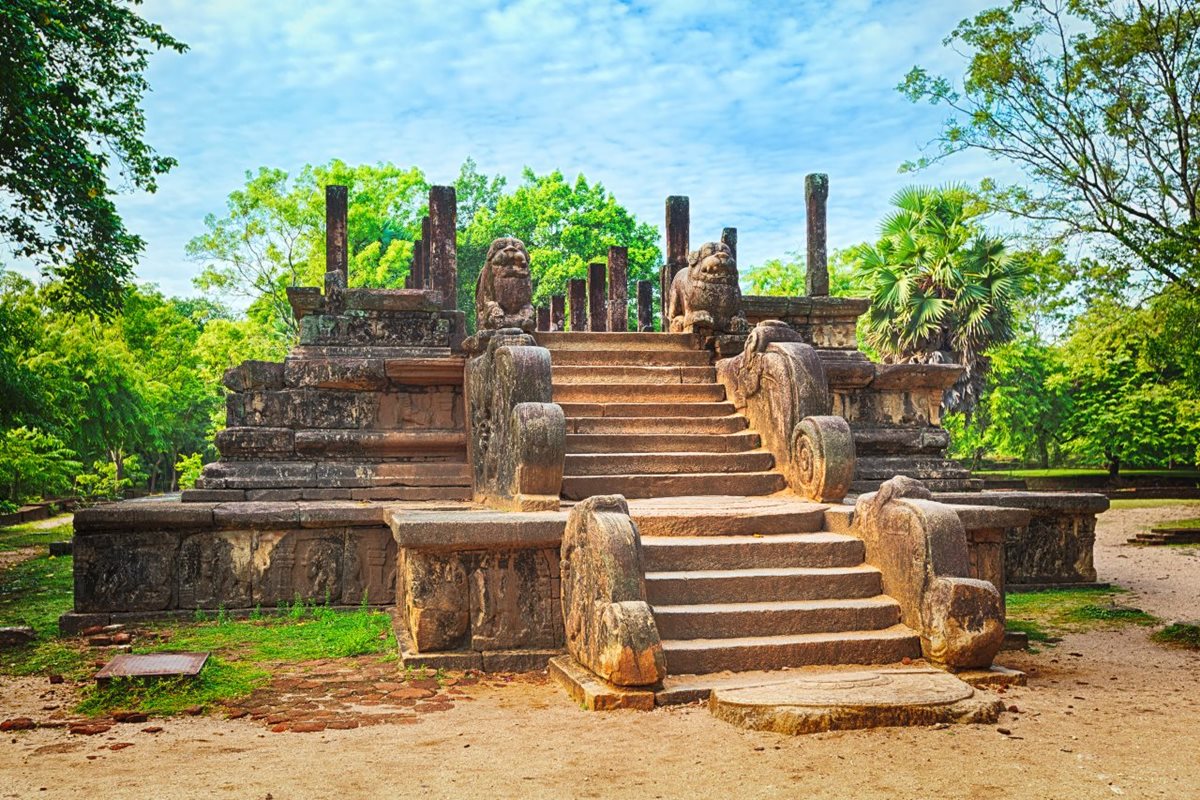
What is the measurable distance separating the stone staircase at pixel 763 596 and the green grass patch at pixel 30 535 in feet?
34.7

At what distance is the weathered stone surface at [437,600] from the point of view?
5.72 m

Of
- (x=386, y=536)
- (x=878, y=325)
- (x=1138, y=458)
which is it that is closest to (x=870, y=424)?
(x=386, y=536)

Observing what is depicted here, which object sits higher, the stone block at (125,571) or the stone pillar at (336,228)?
the stone pillar at (336,228)

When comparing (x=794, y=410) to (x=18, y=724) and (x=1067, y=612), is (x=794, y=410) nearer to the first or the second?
(x=1067, y=612)

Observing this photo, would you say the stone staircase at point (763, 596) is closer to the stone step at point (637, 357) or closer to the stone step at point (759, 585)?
the stone step at point (759, 585)

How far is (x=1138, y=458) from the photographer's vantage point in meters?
25.7

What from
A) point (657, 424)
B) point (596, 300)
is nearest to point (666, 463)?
point (657, 424)

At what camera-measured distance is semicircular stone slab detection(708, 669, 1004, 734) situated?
14.6ft

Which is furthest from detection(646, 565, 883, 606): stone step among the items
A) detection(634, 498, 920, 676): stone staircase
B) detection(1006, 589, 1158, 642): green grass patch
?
detection(1006, 589, 1158, 642): green grass patch

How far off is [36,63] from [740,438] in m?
7.33

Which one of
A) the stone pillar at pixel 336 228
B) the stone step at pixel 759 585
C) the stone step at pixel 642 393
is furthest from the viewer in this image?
the stone pillar at pixel 336 228

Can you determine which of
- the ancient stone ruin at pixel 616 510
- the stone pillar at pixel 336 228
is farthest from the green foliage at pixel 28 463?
the ancient stone ruin at pixel 616 510

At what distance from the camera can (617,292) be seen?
61.4ft

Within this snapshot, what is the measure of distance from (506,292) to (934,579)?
4.06 m
